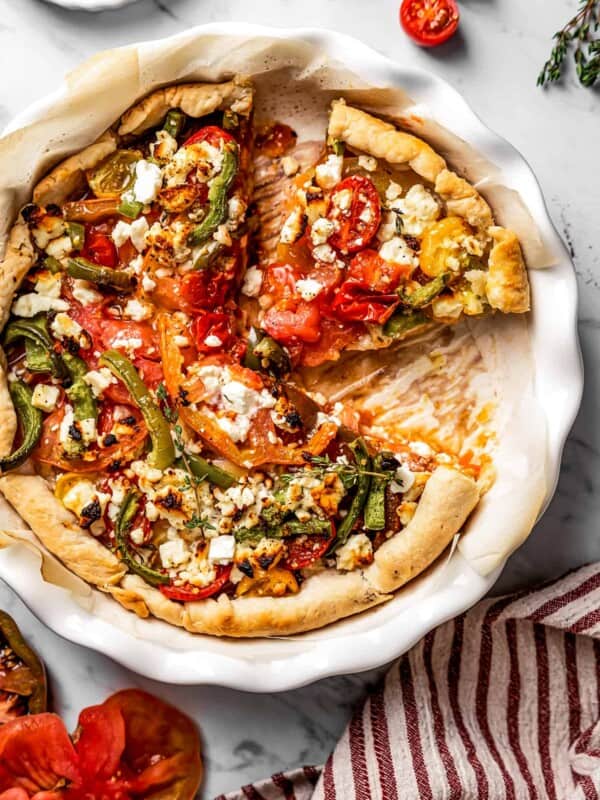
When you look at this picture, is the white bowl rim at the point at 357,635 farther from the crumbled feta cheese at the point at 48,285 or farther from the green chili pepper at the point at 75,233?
the crumbled feta cheese at the point at 48,285

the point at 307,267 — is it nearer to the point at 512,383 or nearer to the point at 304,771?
the point at 512,383

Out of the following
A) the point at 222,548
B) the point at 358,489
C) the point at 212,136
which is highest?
the point at 212,136

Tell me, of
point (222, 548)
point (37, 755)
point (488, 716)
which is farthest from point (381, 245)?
point (37, 755)

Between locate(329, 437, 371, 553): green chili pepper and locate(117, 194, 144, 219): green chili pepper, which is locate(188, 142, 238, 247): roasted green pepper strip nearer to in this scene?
locate(117, 194, 144, 219): green chili pepper

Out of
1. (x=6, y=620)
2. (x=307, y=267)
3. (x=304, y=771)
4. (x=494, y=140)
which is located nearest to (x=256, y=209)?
(x=307, y=267)

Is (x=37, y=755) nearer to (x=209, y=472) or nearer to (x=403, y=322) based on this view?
(x=209, y=472)

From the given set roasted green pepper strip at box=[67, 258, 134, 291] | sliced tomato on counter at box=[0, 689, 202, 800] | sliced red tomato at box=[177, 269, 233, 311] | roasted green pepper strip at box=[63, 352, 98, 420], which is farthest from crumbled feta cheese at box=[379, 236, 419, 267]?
sliced tomato on counter at box=[0, 689, 202, 800]

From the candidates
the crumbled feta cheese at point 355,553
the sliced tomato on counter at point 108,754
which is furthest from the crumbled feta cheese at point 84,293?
the sliced tomato on counter at point 108,754

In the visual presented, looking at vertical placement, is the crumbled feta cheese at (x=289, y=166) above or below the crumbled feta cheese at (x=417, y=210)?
above
